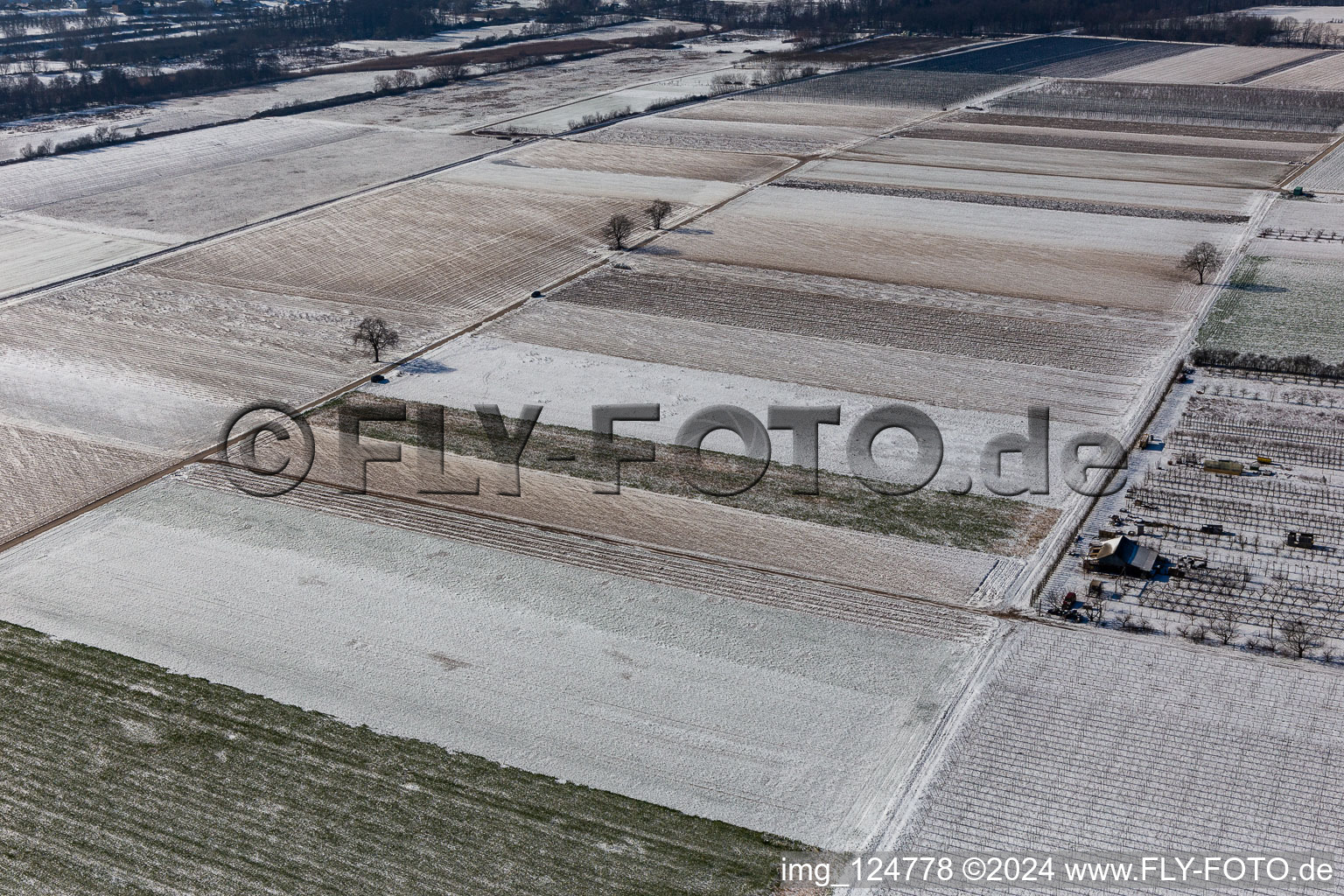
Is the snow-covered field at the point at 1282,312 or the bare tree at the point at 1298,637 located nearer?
the bare tree at the point at 1298,637

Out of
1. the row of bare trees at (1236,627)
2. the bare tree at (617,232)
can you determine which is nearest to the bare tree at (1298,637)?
the row of bare trees at (1236,627)

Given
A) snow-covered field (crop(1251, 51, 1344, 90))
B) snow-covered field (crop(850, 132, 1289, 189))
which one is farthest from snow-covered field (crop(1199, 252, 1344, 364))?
snow-covered field (crop(1251, 51, 1344, 90))

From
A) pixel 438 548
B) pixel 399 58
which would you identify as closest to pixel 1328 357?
pixel 438 548

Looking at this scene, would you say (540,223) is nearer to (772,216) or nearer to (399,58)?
(772,216)

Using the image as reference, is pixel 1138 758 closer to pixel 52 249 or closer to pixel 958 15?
pixel 52 249

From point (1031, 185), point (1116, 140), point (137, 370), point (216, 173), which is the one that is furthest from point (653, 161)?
point (137, 370)

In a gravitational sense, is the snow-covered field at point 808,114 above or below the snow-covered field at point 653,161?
above

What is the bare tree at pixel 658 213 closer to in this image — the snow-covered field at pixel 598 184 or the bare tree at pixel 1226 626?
the snow-covered field at pixel 598 184

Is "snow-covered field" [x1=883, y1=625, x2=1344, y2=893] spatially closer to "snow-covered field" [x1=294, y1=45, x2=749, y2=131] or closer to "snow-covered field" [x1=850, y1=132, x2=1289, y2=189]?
"snow-covered field" [x1=850, y1=132, x2=1289, y2=189]
